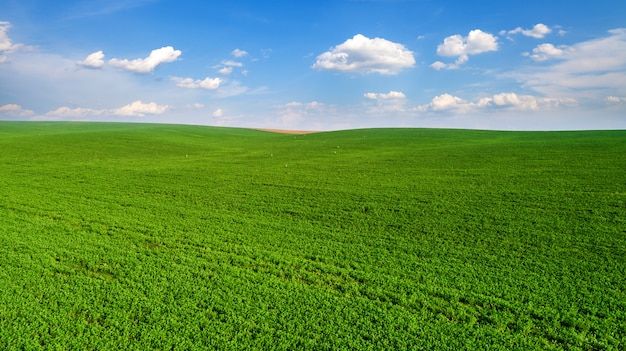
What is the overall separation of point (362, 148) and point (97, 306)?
35.6 m

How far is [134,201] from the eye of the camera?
1644 centimetres

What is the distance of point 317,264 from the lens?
384 inches

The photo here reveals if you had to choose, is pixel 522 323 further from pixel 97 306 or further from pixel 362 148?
pixel 362 148

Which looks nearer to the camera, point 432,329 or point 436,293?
point 432,329

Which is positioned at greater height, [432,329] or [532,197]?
[532,197]

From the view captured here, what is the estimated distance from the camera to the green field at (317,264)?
22.8 feet

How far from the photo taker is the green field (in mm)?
6961

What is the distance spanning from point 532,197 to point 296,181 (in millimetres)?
11291

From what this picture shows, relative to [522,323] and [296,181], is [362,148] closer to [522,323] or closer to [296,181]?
[296,181]

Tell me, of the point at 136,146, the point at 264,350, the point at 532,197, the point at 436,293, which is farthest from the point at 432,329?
the point at 136,146

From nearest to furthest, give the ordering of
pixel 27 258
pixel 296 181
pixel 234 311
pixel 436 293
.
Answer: pixel 234 311
pixel 436 293
pixel 27 258
pixel 296 181

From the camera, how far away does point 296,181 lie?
21.3m

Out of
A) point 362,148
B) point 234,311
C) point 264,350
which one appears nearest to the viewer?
point 264,350

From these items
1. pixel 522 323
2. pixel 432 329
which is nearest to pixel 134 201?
pixel 432 329
